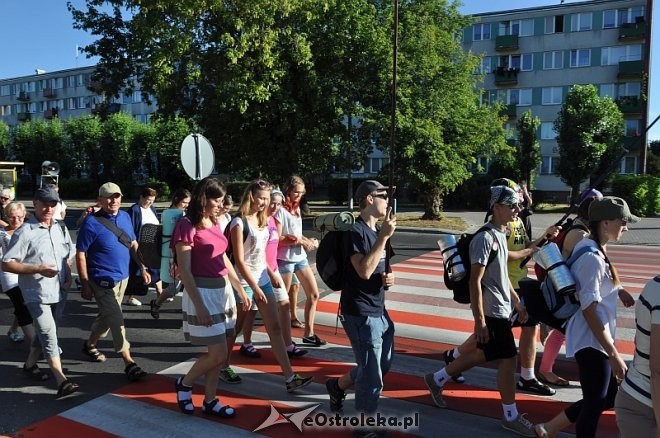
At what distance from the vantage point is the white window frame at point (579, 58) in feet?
140

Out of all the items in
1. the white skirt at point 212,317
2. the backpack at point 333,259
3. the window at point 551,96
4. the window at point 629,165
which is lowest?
the white skirt at point 212,317

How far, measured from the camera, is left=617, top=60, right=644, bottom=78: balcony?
40188 mm

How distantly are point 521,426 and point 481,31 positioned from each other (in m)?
47.8

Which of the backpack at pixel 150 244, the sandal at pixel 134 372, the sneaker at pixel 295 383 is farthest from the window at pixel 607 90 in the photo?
the sandal at pixel 134 372

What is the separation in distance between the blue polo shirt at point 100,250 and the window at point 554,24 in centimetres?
4648

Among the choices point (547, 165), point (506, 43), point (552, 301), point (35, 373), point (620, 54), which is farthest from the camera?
point (506, 43)

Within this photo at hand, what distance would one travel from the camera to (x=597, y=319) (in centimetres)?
294

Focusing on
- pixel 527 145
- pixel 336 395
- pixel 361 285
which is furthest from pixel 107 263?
pixel 527 145

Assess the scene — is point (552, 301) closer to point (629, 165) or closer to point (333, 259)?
point (333, 259)

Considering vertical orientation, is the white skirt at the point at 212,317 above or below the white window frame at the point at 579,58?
below

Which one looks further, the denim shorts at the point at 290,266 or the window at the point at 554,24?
the window at the point at 554,24

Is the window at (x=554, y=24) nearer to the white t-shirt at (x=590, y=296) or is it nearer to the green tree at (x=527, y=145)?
the green tree at (x=527, y=145)

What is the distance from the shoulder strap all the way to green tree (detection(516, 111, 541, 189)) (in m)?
30.5

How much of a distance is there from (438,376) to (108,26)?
21.8m
